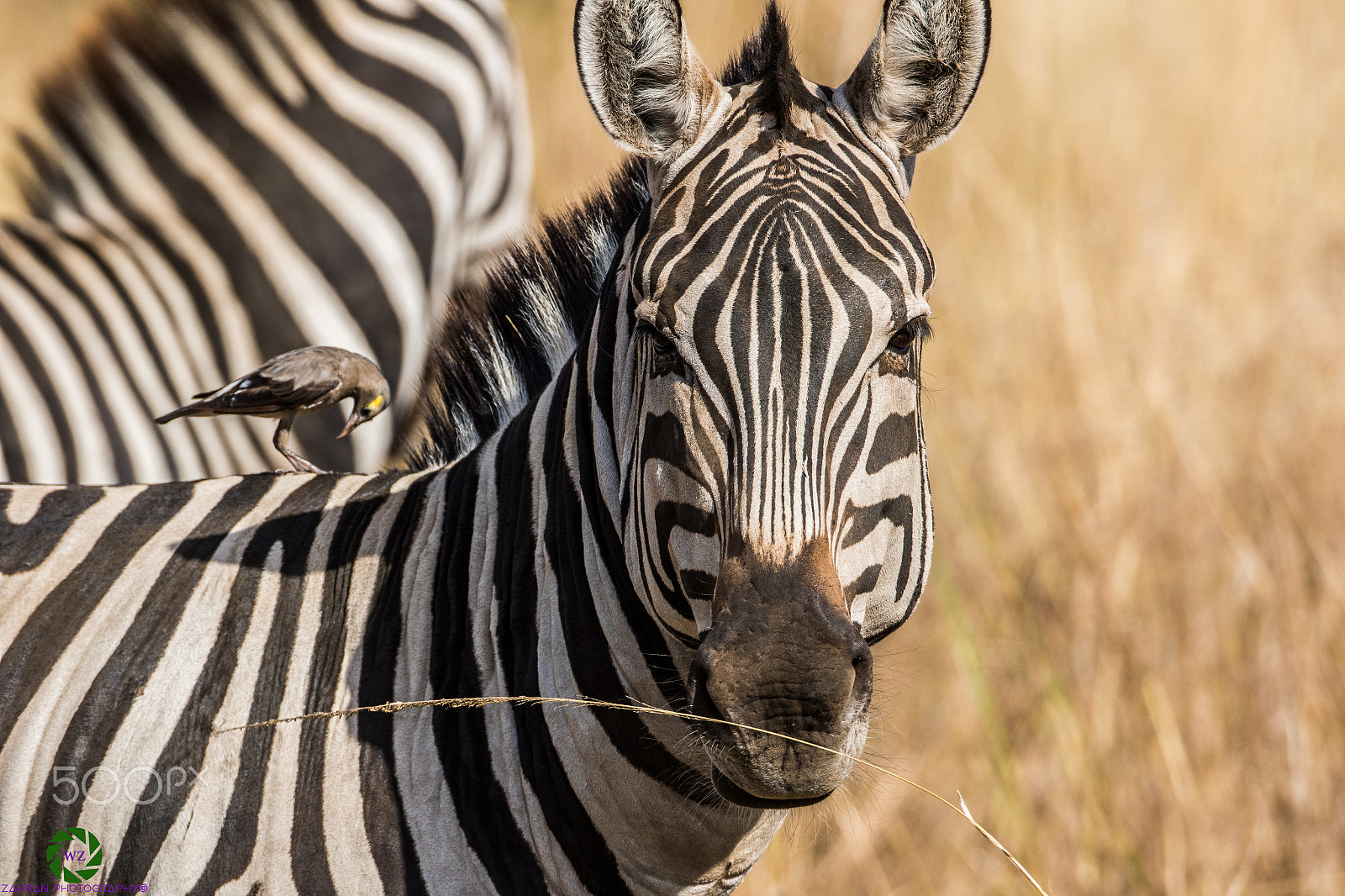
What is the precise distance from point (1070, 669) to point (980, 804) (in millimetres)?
777

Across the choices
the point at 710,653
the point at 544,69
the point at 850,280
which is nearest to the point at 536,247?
the point at 850,280

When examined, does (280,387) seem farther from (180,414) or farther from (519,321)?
(519,321)

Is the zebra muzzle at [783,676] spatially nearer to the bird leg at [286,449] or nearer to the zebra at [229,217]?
the bird leg at [286,449]

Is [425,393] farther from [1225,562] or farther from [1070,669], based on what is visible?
[1225,562]

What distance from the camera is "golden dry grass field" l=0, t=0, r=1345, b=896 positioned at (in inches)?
176

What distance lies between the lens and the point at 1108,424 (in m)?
5.34

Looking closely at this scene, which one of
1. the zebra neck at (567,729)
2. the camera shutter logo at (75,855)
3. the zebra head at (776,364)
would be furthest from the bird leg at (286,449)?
the zebra head at (776,364)

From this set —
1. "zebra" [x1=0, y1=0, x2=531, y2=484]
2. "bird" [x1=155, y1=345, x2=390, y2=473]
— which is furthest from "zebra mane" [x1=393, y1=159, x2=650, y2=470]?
"zebra" [x1=0, y1=0, x2=531, y2=484]

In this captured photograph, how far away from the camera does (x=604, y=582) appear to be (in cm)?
221

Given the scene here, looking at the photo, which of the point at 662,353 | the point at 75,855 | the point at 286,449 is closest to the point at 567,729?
the point at 662,353

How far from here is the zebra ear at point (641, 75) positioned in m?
2.13

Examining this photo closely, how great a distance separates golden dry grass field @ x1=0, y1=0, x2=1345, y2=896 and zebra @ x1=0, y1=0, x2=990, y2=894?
1.77 feet

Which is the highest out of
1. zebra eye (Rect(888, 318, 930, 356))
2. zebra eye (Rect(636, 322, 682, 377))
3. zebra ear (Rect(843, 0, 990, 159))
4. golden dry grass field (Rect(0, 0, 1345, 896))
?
zebra ear (Rect(843, 0, 990, 159))

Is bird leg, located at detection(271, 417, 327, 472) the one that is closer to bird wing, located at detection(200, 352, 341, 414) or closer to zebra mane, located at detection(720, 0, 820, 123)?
bird wing, located at detection(200, 352, 341, 414)
